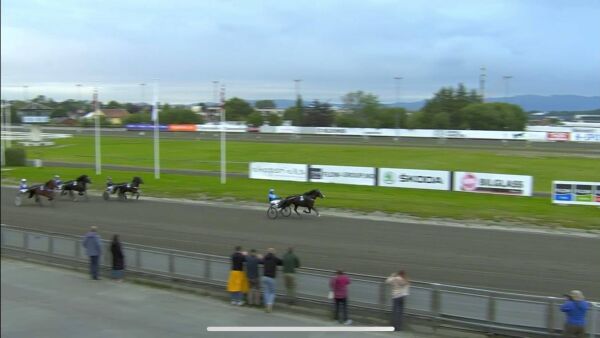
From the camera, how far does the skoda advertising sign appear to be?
21.2m

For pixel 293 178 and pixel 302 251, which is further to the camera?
pixel 293 178

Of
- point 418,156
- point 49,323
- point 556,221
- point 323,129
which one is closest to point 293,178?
point 556,221

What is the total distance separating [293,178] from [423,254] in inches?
607

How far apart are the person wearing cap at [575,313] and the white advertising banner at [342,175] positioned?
19.2 metres

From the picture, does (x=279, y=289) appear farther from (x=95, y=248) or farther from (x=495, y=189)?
(x=495, y=189)

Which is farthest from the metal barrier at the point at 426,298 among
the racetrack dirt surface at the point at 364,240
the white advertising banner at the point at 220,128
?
the white advertising banner at the point at 220,128

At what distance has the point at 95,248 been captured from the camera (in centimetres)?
1178

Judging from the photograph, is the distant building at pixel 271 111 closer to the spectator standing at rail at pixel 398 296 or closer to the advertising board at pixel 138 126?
the advertising board at pixel 138 126

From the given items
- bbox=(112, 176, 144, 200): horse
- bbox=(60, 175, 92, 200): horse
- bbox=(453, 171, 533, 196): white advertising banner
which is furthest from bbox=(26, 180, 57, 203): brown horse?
bbox=(453, 171, 533, 196): white advertising banner

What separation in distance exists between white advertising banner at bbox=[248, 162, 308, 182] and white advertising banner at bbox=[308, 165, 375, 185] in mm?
542

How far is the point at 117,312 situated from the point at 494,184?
63.8 ft

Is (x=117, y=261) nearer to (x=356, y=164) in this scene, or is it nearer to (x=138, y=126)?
(x=356, y=164)

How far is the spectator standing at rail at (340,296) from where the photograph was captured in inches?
373

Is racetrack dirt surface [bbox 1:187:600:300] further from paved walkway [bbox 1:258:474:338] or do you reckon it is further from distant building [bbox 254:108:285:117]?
distant building [bbox 254:108:285:117]
